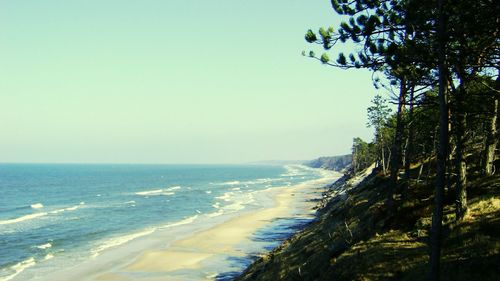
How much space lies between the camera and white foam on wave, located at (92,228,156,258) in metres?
47.2

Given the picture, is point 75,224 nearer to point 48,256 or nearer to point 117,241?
point 117,241

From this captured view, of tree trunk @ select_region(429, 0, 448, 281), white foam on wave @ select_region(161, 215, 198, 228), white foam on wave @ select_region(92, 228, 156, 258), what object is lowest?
white foam on wave @ select_region(92, 228, 156, 258)

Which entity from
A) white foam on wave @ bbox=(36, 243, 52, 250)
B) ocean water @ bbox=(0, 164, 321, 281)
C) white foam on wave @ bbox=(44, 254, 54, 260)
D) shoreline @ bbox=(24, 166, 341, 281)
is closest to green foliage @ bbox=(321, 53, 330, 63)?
shoreline @ bbox=(24, 166, 341, 281)

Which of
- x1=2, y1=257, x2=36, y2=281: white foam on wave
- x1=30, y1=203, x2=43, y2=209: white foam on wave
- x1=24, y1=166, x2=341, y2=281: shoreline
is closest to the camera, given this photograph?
x1=24, y1=166, x2=341, y2=281: shoreline

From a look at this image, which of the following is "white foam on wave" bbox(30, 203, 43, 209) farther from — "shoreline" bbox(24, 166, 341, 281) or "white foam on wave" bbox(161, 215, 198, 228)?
"shoreline" bbox(24, 166, 341, 281)

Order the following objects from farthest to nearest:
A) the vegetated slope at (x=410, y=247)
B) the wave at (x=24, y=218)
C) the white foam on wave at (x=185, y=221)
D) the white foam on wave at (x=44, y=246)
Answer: the wave at (x=24, y=218) → the white foam on wave at (x=185, y=221) → the white foam on wave at (x=44, y=246) → the vegetated slope at (x=410, y=247)

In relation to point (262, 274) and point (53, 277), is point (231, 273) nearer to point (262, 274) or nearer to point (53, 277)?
point (262, 274)

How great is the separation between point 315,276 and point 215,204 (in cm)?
7289

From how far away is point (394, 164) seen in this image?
24.1m

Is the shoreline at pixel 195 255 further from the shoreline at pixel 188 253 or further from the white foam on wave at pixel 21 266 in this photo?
the white foam on wave at pixel 21 266

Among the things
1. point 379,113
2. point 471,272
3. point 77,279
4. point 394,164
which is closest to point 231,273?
point 77,279

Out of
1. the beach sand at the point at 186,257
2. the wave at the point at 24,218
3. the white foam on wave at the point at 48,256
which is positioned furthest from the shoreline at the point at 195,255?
the wave at the point at 24,218

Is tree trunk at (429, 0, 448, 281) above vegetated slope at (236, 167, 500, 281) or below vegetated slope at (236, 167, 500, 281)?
above

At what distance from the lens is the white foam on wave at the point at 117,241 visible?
47156mm
